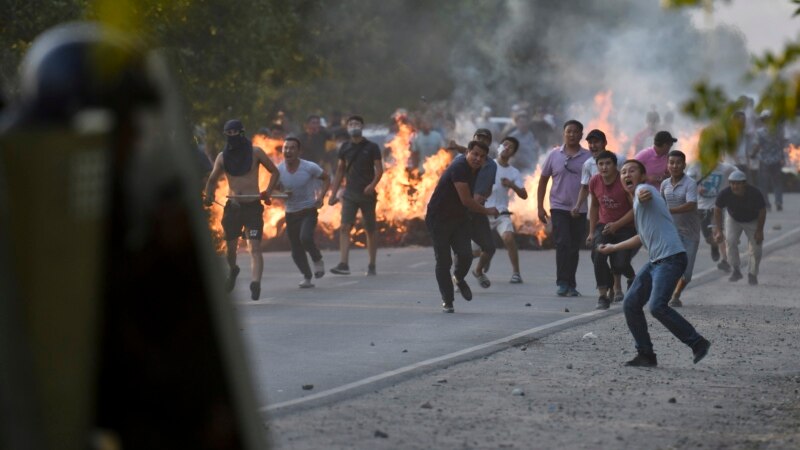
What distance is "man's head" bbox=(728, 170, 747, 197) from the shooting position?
17547mm

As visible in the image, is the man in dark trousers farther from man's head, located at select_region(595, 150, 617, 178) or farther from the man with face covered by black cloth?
the man with face covered by black cloth

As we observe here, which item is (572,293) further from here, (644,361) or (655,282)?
(644,361)

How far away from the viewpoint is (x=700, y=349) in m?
10.8

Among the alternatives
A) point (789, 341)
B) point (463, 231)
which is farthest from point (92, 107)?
point (463, 231)

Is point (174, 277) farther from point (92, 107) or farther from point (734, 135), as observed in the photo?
point (734, 135)

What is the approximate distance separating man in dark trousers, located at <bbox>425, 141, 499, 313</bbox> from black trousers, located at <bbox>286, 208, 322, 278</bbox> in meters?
3.01

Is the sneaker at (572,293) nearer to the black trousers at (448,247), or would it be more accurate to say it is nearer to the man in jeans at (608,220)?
the man in jeans at (608,220)

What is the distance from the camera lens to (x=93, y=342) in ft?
6.20

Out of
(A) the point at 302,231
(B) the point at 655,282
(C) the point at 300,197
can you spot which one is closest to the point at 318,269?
(A) the point at 302,231

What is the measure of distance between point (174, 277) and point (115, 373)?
0.46 feet

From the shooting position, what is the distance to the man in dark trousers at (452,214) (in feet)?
47.2

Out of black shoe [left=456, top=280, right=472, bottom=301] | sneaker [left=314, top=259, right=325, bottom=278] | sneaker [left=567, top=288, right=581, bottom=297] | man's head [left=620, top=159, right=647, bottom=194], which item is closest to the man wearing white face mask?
sneaker [left=314, top=259, right=325, bottom=278]

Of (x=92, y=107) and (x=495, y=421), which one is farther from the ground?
(x=92, y=107)

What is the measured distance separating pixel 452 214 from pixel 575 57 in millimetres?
31907
